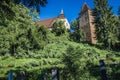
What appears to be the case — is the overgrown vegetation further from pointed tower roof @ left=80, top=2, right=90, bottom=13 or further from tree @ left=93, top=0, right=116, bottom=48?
pointed tower roof @ left=80, top=2, right=90, bottom=13

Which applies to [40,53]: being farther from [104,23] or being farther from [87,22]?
[87,22]

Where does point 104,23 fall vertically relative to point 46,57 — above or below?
above

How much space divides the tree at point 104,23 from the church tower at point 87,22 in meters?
16.0

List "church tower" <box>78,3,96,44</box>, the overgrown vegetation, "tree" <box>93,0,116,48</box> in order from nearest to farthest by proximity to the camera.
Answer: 1. the overgrown vegetation
2. "tree" <box>93,0,116,48</box>
3. "church tower" <box>78,3,96,44</box>

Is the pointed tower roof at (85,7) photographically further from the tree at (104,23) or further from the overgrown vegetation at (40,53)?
the overgrown vegetation at (40,53)

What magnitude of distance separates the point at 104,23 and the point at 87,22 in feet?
68.0

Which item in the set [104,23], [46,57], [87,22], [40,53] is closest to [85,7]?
[87,22]

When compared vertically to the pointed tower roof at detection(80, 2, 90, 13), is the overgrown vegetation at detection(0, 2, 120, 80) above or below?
below

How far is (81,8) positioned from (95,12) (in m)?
25.6

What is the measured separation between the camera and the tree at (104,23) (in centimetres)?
4297

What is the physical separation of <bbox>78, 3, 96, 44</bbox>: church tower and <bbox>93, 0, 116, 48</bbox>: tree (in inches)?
630

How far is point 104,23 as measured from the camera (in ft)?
147

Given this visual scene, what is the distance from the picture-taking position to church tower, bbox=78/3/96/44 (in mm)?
62562

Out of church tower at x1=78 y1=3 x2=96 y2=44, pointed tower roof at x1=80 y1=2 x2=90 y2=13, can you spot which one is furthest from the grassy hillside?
pointed tower roof at x1=80 y1=2 x2=90 y2=13
